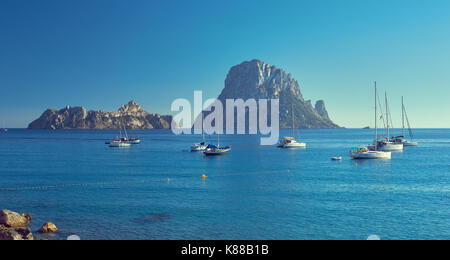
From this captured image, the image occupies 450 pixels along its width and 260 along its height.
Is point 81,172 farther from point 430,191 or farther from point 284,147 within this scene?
point 284,147

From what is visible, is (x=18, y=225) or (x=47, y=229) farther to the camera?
(x=18, y=225)

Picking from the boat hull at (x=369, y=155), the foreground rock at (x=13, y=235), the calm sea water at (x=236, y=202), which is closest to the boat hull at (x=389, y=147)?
the boat hull at (x=369, y=155)

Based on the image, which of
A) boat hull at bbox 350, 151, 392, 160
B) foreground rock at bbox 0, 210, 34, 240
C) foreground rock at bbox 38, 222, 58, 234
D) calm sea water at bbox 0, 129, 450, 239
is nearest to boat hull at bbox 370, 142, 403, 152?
boat hull at bbox 350, 151, 392, 160

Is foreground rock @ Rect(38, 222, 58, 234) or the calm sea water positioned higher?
foreground rock @ Rect(38, 222, 58, 234)

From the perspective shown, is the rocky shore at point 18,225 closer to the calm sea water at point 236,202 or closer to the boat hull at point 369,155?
the calm sea water at point 236,202

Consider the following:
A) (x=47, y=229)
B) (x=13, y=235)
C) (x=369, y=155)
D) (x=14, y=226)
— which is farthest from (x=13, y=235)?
(x=369, y=155)

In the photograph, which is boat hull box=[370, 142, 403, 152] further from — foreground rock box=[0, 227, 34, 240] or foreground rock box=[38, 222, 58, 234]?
foreground rock box=[0, 227, 34, 240]

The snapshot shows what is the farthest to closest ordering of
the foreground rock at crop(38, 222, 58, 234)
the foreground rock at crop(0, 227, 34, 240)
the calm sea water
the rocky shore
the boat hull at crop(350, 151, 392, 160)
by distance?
the boat hull at crop(350, 151, 392, 160)
the calm sea water
the foreground rock at crop(38, 222, 58, 234)
the rocky shore
the foreground rock at crop(0, 227, 34, 240)

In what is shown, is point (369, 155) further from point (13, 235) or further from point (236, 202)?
point (13, 235)

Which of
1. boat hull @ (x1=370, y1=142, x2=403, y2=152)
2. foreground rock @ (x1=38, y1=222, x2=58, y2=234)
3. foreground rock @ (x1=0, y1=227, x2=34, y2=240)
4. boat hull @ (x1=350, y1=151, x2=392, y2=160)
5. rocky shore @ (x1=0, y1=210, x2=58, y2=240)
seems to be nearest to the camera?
foreground rock @ (x1=0, y1=227, x2=34, y2=240)

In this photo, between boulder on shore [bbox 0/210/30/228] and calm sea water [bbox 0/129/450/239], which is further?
calm sea water [bbox 0/129/450/239]

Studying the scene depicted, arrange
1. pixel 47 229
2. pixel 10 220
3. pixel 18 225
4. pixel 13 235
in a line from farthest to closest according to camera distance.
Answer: pixel 18 225 < pixel 10 220 < pixel 47 229 < pixel 13 235

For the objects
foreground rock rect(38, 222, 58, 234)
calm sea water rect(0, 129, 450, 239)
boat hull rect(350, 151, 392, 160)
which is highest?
boat hull rect(350, 151, 392, 160)
